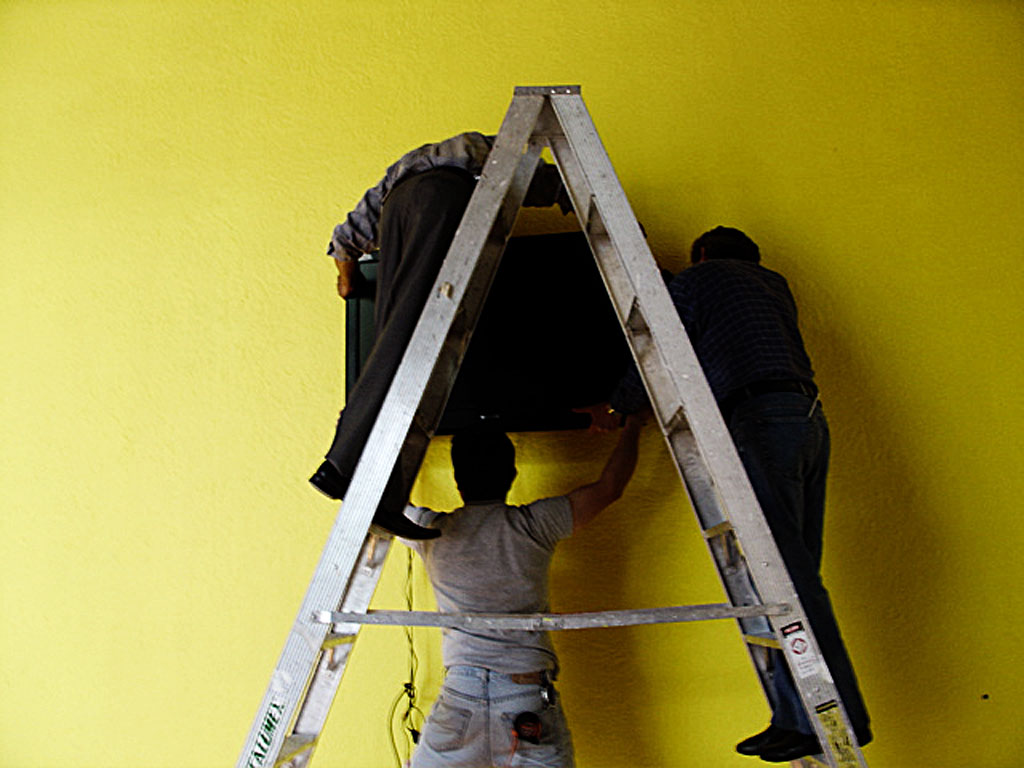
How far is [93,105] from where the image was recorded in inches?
90.3

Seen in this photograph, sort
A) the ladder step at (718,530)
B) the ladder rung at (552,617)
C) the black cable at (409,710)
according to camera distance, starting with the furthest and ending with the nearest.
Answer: the black cable at (409,710) → the ladder step at (718,530) → the ladder rung at (552,617)

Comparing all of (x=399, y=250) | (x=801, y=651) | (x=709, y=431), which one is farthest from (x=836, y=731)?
(x=399, y=250)

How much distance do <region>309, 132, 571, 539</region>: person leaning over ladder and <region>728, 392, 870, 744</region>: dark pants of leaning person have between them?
62 centimetres

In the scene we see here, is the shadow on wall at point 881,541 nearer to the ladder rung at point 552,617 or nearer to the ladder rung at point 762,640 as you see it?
the ladder rung at point 762,640

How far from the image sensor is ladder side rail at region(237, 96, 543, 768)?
1153 millimetres

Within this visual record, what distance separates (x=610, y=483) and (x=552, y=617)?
592 millimetres

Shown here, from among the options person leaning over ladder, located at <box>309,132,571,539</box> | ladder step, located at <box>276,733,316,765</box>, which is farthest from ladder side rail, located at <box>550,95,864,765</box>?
ladder step, located at <box>276,733,316,765</box>

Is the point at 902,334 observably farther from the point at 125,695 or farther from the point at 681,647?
the point at 125,695

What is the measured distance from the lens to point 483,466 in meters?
1.71

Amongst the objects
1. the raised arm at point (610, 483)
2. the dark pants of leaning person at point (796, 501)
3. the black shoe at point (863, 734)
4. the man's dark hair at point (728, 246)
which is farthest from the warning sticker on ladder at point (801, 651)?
the man's dark hair at point (728, 246)

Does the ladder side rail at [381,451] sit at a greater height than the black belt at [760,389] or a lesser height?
lesser

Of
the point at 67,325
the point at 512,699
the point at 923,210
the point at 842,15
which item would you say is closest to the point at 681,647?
the point at 512,699

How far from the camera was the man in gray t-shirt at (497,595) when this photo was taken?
1.47m

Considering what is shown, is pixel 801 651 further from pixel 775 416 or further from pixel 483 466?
pixel 483 466
